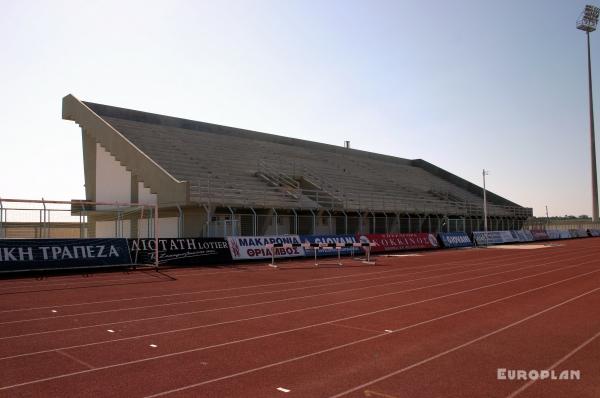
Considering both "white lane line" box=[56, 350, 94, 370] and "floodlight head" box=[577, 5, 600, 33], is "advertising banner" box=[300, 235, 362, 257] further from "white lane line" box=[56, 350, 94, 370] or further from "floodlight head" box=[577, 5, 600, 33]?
"floodlight head" box=[577, 5, 600, 33]

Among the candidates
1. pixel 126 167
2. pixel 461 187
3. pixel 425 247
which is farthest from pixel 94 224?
pixel 461 187

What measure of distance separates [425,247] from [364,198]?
5.91m

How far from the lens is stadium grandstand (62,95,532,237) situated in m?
27.7

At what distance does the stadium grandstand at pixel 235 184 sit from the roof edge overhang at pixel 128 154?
63mm

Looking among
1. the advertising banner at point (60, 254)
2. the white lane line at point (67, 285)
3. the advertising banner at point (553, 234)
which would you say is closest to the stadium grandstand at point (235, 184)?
the advertising banner at point (60, 254)

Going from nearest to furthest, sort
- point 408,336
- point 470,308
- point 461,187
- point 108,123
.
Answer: point 408,336 < point 470,308 < point 108,123 < point 461,187

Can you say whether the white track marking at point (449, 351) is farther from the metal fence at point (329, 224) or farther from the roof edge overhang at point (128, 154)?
the roof edge overhang at point (128, 154)

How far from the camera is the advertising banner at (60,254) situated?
17.3 meters

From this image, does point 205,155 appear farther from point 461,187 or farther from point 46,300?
point 461,187

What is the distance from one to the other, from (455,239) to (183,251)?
24.2m

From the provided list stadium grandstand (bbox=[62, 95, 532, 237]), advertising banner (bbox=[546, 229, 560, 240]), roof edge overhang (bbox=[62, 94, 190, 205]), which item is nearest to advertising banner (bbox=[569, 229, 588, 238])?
advertising banner (bbox=[546, 229, 560, 240])

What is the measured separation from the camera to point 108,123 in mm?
33812

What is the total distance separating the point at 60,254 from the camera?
18.5 m

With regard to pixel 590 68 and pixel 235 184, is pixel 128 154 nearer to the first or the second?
pixel 235 184
